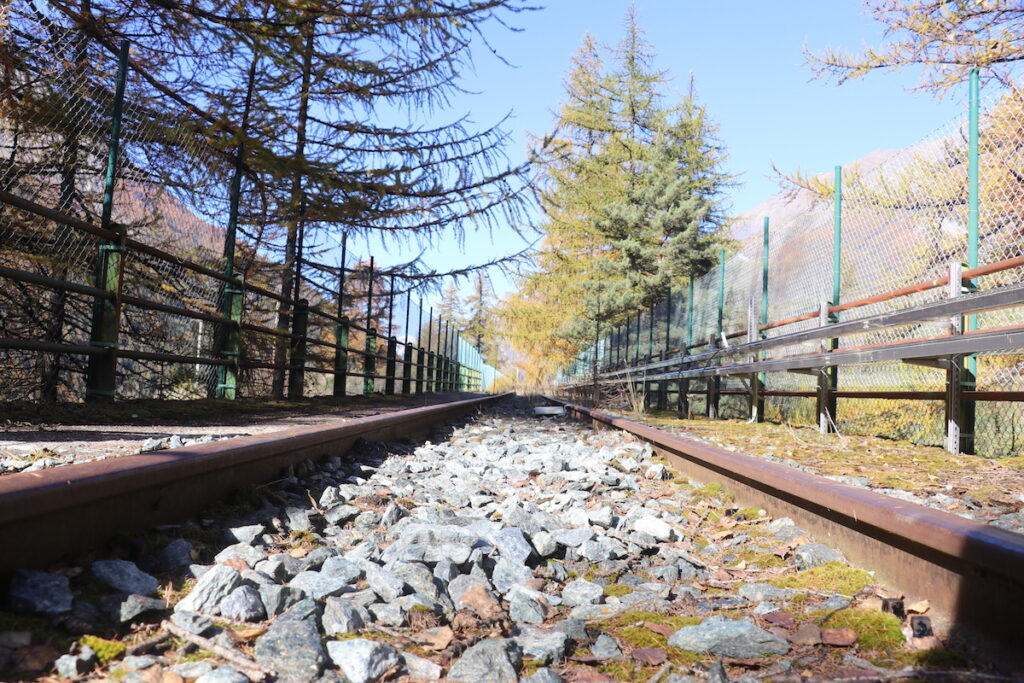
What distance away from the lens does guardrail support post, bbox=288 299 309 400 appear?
33.0 feet

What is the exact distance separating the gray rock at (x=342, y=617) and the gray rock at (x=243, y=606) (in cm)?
17

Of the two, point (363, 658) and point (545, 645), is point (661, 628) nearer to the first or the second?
point (545, 645)

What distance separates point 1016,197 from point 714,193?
75.7 feet

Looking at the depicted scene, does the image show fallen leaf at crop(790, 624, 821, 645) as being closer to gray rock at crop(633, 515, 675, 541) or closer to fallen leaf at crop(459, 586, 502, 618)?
fallen leaf at crop(459, 586, 502, 618)

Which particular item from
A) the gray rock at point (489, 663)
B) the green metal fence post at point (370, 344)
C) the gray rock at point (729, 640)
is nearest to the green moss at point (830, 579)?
the gray rock at point (729, 640)

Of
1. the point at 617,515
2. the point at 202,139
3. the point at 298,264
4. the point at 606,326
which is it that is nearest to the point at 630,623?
the point at 617,515

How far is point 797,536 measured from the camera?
273 centimetres

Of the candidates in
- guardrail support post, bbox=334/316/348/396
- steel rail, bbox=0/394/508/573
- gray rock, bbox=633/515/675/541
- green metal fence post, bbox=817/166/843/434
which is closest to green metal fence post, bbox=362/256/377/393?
guardrail support post, bbox=334/316/348/396

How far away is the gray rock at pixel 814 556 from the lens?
2.44 metres

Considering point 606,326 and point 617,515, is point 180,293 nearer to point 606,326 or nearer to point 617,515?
point 617,515

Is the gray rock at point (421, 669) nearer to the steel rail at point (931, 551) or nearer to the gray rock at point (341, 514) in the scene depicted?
the steel rail at point (931, 551)

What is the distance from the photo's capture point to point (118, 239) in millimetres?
5492

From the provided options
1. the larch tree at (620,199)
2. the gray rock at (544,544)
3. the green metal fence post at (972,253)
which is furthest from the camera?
the larch tree at (620,199)

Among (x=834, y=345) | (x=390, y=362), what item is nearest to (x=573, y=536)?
(x=834, y=345)
